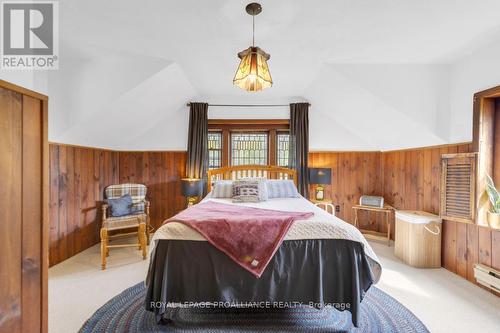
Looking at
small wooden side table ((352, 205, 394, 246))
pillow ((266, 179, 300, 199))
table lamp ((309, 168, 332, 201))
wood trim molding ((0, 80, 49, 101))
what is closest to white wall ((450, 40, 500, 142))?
small wooden side table ((352, 205, 394, 246))

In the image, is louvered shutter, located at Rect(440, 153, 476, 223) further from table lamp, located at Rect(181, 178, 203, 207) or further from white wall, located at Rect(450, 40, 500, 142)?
table lamp, located at Rect(181, 178, 203, 207)

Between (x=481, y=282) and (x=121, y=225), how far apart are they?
4154mm

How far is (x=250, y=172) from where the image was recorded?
404cm

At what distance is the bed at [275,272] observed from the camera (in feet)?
5.58

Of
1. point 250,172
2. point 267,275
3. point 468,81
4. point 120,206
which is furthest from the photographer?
point 250,172

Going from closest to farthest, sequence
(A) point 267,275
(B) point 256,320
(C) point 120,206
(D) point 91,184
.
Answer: (A) point 267,275, (B) point 256,320, (C) point 120,206, (D) point 91,184

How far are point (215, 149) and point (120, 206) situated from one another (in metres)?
1.82

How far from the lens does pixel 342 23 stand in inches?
79.8

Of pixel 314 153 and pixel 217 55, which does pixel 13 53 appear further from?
pixel 314 153

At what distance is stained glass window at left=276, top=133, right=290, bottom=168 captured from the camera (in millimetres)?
4184

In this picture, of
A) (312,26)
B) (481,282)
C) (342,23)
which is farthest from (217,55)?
(481,282)

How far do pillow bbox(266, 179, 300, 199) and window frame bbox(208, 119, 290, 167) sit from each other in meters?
0.82

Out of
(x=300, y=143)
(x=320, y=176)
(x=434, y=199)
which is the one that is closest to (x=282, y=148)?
(x=300, y=143)

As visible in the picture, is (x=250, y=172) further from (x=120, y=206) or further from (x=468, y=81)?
(x=468, y=81)
